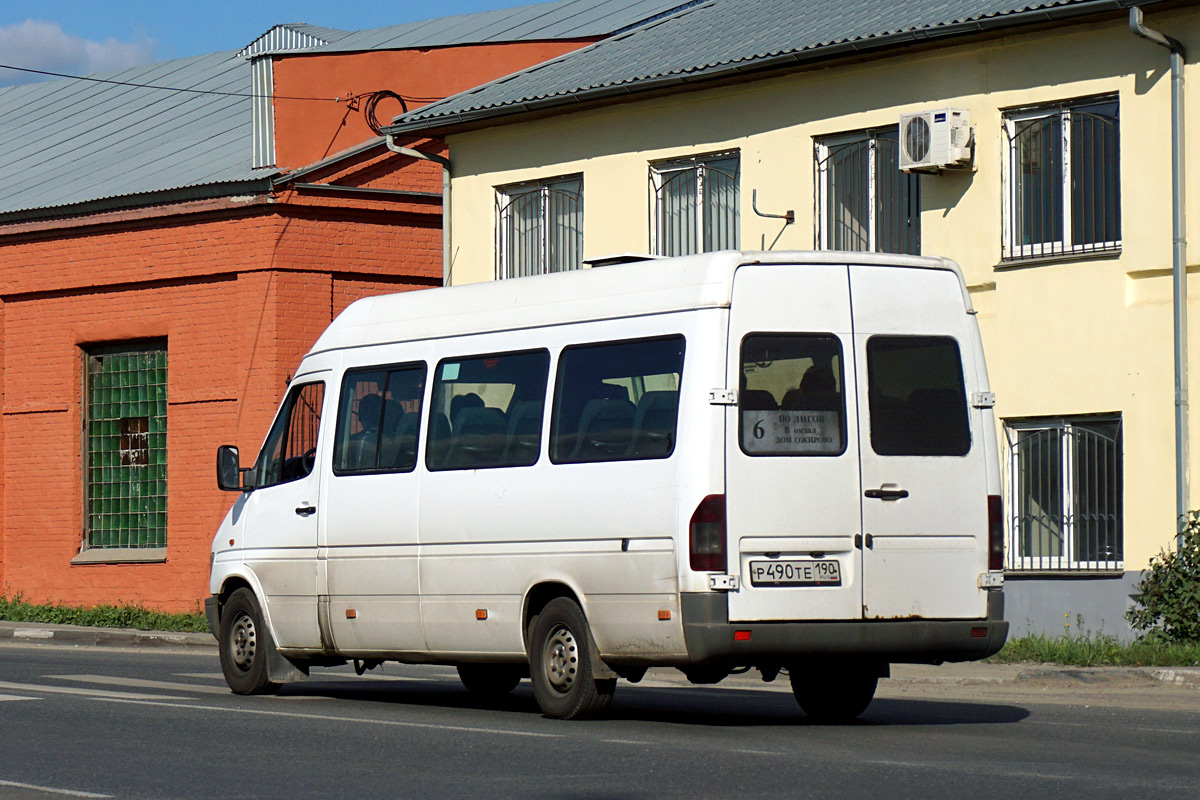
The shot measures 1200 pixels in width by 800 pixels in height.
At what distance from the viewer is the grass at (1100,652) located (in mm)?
14453

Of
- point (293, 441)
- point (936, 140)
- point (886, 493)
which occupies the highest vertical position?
point (936, 140)

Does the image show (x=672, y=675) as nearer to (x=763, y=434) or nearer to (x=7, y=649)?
(x=763, y=434)

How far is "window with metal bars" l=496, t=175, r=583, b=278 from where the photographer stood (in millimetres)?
21953

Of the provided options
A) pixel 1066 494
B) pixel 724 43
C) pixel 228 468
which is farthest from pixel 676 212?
pixel 228 468

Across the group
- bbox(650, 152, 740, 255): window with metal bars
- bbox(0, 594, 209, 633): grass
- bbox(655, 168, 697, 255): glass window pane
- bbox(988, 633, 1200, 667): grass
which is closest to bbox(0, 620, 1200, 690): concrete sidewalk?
bbox(988, 633, 1200, 667): grass

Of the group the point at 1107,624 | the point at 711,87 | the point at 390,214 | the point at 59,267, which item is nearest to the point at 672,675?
the point at 1107,624

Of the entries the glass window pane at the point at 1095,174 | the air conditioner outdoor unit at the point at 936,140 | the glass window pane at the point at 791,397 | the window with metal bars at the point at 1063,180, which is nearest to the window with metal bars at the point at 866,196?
the air conditioner outdoor unit at the point at 936,140

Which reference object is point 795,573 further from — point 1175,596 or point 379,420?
point 1175,596

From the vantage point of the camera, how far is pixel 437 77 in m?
25.5

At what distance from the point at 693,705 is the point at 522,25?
17.2m

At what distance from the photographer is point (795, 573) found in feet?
33.8

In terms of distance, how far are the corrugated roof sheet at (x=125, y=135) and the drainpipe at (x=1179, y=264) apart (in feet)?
37.3

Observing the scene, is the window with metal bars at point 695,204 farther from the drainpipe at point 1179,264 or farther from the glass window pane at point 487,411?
the glass window pane at point 487,411

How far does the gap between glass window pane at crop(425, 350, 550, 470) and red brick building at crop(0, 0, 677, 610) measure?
1160 cm
